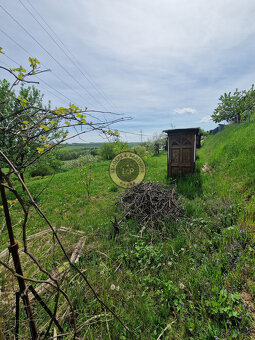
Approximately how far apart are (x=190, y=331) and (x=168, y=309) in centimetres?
25

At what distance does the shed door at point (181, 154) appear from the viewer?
596cm

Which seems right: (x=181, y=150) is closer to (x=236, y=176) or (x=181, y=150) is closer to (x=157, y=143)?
(x=236, y=176)

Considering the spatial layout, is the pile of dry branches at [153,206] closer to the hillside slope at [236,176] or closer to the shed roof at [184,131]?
the hillside slope at [236,176]

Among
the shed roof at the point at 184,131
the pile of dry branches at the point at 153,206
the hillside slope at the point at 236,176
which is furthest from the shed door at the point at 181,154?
the pile of dry branches at the point at 153,206

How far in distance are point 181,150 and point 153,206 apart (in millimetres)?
3389

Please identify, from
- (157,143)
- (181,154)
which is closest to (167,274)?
(181,154)

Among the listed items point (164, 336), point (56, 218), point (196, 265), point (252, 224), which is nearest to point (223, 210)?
point (252, 224)

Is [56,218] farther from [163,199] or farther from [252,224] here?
[252,224]

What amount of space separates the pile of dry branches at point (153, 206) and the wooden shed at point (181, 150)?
2.28 meters

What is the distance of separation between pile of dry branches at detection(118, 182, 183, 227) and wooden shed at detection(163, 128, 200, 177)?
228cm

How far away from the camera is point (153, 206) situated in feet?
12.1

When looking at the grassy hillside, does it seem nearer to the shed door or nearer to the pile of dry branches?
the pile of dry branches

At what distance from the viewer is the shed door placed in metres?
5.96

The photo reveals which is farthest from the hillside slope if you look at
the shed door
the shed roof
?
the shed roof
